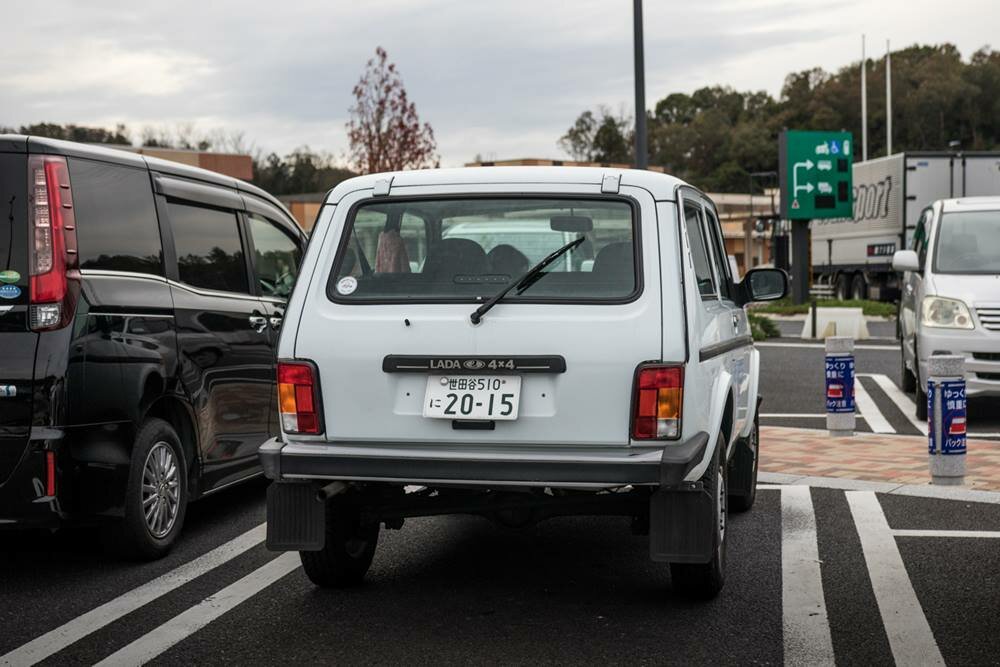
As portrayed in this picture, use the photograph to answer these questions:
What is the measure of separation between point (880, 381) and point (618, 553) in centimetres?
1055

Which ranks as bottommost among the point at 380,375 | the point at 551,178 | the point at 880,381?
the point at 880,381

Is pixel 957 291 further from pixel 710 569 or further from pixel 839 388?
pixel 710 569

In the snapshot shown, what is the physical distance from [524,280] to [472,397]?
0.51 metres

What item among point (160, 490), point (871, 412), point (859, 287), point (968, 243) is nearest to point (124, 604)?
point (160, 490)

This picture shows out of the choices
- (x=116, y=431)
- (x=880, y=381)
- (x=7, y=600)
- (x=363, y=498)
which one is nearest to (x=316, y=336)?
(x=363, y=498)

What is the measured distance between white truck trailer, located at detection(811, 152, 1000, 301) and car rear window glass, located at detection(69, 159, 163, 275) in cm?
2836

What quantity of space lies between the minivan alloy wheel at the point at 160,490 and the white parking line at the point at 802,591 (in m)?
3.01

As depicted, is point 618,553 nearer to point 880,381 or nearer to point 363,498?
point 363,498

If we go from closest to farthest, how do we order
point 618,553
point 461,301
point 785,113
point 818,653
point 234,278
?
point 818,653, point 461,301, point 618,553, point 234,278, point 785,113

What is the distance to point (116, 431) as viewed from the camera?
6.16m

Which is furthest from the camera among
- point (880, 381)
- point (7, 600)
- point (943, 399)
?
point (880, 381)

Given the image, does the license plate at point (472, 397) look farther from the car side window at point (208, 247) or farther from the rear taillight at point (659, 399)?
the car side window at point (208, 247)

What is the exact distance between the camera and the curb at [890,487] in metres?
8.20

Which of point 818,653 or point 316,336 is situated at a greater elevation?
point 316,336
